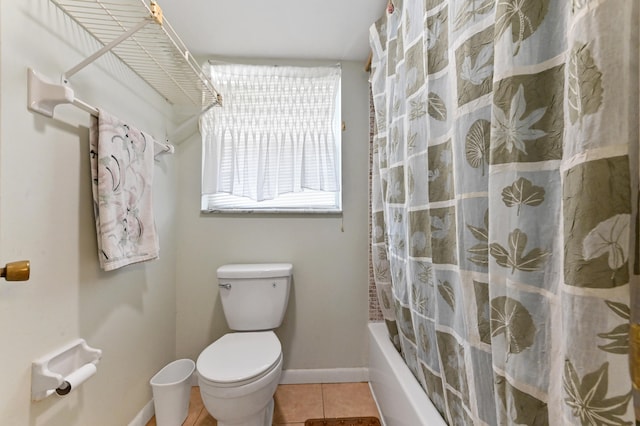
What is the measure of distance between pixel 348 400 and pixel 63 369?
136 cm

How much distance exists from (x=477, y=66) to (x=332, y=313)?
1563 mm

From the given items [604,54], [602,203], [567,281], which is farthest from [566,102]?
[567,281]

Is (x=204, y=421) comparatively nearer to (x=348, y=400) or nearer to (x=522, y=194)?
(x=348, y=400)

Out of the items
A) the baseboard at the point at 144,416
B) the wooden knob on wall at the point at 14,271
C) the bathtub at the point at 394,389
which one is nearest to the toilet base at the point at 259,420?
the baseboard at the point at 144,416

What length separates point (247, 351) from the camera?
1.34 metres

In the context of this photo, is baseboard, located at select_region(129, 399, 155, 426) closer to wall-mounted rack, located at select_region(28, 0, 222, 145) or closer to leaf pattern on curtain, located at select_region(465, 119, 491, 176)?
wall-mounted rack, located at select_region(28, 0, 222, 145)

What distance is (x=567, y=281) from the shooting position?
423mm

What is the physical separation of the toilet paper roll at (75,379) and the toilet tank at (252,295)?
→ 708mm

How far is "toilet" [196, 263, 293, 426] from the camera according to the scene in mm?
1138

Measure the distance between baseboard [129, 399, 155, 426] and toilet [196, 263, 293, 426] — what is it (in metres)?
0.44

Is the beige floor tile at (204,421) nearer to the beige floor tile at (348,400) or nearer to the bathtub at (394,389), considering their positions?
the beige floor tile at (348,400)

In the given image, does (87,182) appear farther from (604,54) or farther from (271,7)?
(604,54)

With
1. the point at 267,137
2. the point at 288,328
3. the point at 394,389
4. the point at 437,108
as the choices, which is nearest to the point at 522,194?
the point at 437,108

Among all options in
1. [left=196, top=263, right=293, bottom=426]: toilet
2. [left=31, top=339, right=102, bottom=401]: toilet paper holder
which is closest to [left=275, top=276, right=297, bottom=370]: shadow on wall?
[left=196, top=263, right=293, bottom=426]: toilet
